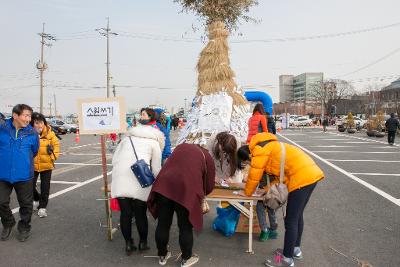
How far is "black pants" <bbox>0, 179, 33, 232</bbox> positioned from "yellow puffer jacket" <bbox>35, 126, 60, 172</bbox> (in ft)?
3.44

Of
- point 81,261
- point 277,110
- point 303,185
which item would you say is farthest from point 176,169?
point 277,110

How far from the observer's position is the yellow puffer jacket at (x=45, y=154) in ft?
19.8

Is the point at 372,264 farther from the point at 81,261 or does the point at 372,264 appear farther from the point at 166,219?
the point at 81,261


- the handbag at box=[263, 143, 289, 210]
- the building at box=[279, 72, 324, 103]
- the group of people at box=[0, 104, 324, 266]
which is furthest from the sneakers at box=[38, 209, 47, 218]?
the building at box=[279, 72, 324, 103]

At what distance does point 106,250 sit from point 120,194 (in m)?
0.99

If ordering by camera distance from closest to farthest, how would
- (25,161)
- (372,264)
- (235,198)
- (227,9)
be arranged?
(372,264), (235,198), (25,161), (227,9)

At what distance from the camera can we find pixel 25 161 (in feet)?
16.2

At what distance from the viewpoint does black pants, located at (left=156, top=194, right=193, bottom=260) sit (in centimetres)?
386

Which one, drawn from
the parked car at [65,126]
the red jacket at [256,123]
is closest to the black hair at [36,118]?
the red jacket at [256,123]

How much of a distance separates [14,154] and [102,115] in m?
1.28

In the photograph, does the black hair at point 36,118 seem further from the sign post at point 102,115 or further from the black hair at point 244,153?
the black hair at point 244,153

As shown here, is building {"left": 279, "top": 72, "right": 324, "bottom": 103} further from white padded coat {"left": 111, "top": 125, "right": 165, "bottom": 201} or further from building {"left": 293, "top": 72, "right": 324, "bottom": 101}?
white padded coat {"left": 111, "top": 125, "right": 165, "bottom": 201}

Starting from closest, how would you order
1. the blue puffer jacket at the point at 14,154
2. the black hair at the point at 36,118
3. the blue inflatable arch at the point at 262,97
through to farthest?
→ the blue puffer jacket at the point at 14,154 → the black hair at the point at 36,118 → the blue inflatable arch at the point at 262,97

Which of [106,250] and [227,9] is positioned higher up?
[227,9]
